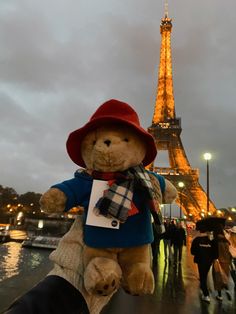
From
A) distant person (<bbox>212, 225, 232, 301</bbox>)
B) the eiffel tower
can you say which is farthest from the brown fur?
the eiffel tower

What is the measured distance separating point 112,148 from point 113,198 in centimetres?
41

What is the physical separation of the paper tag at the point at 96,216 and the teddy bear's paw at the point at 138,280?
1.07ft

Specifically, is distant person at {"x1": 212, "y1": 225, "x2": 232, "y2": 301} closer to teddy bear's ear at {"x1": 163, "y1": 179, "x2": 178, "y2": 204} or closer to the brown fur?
teddy bear's ear at {"x1": 163, "y1": 179, "x2": 178, "y2": 204}

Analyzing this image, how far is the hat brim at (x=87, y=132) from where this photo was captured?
226cm

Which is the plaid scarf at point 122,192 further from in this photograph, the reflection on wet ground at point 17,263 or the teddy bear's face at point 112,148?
the reflection on wet ground at point 17,263

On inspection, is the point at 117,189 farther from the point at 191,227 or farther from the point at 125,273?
the point at 191,227

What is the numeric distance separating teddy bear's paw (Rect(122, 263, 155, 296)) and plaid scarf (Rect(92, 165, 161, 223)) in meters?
0.35

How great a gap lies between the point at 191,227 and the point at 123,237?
42410mm

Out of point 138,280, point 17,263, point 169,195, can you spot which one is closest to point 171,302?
point 169,195

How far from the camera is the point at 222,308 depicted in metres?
6.03

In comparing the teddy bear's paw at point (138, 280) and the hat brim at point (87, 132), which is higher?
the hat brim at point (87, 132)

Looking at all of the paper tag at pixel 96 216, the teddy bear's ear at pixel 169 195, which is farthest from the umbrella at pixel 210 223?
the paper tag at pixel 96 216

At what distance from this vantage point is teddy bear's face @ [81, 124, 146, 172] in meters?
2.25

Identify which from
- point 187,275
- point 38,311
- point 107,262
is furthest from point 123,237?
point 187,275
